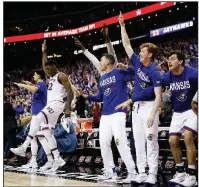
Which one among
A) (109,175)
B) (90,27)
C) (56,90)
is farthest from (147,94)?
(90,27)

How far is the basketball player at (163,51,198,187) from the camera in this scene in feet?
14.3

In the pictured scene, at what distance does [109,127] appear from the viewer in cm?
498

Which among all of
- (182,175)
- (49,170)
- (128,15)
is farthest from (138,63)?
(128,15)

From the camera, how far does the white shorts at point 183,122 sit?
4.37 metres

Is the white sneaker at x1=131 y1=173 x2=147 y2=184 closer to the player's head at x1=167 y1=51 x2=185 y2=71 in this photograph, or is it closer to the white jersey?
the player's head at x1=167 y1=51 x2=185 y2=71

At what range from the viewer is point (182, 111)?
4531mm

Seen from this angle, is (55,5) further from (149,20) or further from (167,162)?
(167,162)

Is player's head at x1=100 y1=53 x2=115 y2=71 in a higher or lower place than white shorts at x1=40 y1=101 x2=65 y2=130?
higher

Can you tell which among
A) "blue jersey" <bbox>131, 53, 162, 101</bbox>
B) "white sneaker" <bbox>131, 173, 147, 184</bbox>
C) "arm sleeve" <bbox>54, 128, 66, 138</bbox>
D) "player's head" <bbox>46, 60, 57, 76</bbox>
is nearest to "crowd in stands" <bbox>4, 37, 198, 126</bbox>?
"arm sleeve" <bbox>54, 128, 66, 138</bbox>

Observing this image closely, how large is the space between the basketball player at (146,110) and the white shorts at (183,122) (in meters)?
0.22

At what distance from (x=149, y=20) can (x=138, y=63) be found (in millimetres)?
15572

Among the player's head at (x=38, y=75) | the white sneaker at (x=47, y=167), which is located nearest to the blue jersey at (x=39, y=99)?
the player's head at (x=38, y=75)

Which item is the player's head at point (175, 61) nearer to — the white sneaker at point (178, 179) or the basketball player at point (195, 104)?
the basketball player at point (195, 104)

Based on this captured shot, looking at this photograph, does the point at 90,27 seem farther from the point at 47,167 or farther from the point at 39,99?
the point at 47,167
